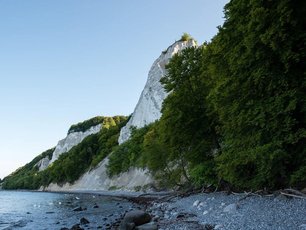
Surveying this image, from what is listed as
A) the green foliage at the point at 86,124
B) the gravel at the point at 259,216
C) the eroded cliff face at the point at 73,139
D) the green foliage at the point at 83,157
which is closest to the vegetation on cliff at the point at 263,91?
the gravel at the point at 259,216

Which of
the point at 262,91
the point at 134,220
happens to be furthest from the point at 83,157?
the point at 262,91

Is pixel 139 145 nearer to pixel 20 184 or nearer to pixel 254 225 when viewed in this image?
pixel 254 225

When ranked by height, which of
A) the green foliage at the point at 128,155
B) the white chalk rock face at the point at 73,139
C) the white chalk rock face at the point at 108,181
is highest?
the white chalk rock face at the point at 73,139

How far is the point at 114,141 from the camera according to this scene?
116750 mm

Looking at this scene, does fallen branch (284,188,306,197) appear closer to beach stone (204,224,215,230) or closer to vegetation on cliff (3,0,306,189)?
vegetation on cliff (3,0,306,189)

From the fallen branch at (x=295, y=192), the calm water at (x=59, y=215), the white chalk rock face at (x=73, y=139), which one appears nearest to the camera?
the fallen branch at (x=295, y=192)

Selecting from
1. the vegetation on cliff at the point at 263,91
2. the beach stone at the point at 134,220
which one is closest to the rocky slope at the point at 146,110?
the beach stone at the point at 134,220

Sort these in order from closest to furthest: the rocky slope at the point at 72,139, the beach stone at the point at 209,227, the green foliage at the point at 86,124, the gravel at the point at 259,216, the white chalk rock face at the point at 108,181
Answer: the gravel at the point at 259,216
the beach stone at the point at 209,227
the white chalk rock face at the point at 108,181
the rocky slope at the point at 72,139
the green foliage at the point at 86,124

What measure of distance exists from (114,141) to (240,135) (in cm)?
10090

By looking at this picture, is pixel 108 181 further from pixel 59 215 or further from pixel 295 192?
pixel 295 192

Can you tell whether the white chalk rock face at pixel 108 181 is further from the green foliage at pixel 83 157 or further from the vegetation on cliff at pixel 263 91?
the vegetation on cliff at pixel 263 91

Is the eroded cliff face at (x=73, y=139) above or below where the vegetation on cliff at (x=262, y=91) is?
above

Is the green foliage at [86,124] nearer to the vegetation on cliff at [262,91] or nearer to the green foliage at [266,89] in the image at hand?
the vegetation on cliff at [262,91]

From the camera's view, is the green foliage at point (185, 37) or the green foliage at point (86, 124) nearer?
the green foliage at point (185, 37)
